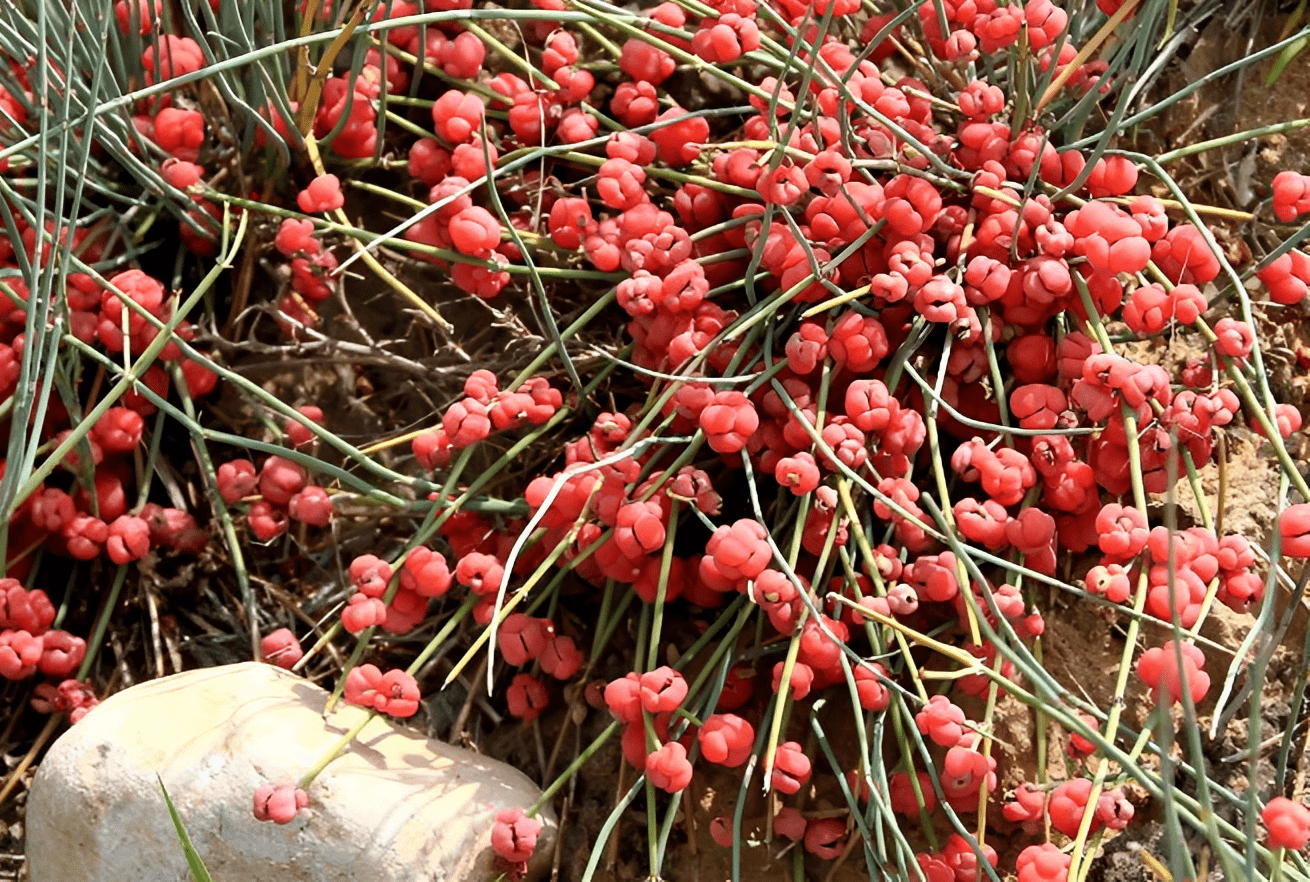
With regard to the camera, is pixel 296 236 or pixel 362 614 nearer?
pixel 362 614

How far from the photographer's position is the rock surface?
3.72 feet

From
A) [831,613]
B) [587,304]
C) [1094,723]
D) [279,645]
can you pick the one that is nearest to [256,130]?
[587,304]

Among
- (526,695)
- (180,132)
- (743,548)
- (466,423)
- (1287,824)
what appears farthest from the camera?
(180,132)

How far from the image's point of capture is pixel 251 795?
1153 millimetres

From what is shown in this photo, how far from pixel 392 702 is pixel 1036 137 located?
2.64 feet

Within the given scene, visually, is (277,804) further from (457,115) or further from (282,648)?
(457,115)

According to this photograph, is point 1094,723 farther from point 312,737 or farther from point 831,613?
point 312,737

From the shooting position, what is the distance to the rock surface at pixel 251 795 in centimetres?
113

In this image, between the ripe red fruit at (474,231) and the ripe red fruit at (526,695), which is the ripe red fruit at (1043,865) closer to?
the ripe red fruit at (526,695)

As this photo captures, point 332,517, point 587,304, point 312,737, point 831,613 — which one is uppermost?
point 587,304

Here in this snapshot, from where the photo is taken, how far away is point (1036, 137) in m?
1.13

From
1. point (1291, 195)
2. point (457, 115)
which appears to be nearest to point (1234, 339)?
point (1291, 195)

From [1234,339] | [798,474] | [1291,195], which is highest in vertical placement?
[1291,195]

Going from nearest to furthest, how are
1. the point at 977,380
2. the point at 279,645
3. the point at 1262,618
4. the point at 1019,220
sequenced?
the point at 1262,618 < the point at 1019,220 < the point at 977,380 < the point at 279,645
